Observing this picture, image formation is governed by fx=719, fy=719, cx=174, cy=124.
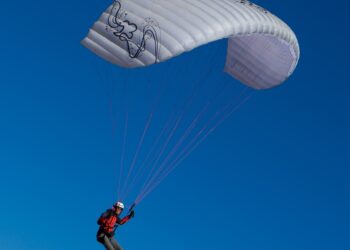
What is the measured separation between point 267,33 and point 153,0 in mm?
3306

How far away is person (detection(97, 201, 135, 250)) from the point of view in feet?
61.6

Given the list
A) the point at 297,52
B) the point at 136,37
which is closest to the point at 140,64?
the point at 136,37

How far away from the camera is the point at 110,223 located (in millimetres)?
18766

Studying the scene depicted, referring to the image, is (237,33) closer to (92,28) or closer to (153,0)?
(153,0)

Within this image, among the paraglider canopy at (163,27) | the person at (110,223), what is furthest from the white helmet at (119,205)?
the paraglider canopy at (163,27)

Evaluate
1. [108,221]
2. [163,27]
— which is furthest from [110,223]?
[163,27]

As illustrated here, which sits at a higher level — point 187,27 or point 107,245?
point 187,27

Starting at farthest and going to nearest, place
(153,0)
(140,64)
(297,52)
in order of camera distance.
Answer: (297,52), (153,0), (140,64)

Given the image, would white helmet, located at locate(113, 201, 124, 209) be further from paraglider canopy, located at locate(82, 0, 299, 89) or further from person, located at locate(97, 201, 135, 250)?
paraglider canopy, located at locate(82, 0, 299, 89)

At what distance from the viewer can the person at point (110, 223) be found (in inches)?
739

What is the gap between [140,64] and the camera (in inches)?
671

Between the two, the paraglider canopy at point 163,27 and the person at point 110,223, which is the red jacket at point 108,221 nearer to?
the person at point 110,223

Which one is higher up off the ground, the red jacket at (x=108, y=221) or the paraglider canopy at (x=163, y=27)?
the paraglider canopy at (x=163, y=27)

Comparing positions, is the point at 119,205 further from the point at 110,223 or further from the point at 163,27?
the point at 163,27
